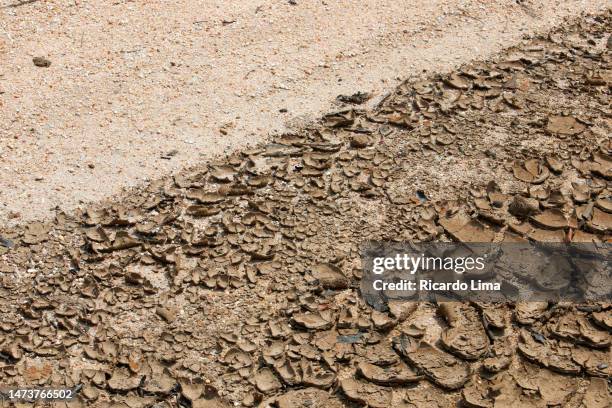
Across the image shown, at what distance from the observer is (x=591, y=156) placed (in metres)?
4.24

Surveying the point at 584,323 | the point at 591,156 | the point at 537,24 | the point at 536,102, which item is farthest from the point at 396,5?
the point at 584,323

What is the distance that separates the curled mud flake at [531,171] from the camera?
13.5 ft

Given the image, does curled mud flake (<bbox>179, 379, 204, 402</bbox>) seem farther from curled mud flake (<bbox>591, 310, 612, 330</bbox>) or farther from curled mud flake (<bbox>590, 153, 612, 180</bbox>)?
curled mud flake (<bbox>590, 153, 612, 180</bbox>)

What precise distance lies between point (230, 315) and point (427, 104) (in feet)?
5.45

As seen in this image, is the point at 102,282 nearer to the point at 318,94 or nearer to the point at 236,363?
the point at 236,363

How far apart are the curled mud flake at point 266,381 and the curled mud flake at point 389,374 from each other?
305 mm

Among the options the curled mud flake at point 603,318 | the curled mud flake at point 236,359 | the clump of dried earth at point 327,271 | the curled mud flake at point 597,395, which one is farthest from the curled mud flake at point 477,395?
the curled mud flake at point 236,359

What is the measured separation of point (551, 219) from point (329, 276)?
1.00 m

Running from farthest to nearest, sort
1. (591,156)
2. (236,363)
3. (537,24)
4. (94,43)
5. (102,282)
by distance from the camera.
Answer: (537,24)
(94,43)
(591,156)
(102,282)
(236,363)

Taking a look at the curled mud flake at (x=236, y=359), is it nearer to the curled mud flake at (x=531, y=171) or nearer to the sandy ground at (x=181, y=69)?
the sandy ground at (x=181, y=69)

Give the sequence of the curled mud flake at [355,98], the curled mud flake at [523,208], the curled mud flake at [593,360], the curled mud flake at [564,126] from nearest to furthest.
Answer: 1. the curled mud flake at [593,360]
2. the curled mud flake at [523,208]
3. the curled mud flake at [564,126]
4. the curled mud flake at [355,98]

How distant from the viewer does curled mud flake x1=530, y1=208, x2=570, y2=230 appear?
152 inches

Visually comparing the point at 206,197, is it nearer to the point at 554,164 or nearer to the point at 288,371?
the point at 288,371

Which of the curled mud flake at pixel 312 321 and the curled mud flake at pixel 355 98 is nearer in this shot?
the curled mud flake at pixel 312 321
